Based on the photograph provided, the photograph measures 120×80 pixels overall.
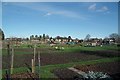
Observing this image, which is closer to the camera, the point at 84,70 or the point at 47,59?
the point at 84,70

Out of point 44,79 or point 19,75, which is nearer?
point 44,79

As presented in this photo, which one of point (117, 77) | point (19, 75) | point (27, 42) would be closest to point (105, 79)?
point (117, 77)

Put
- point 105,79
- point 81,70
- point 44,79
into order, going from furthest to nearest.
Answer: point 81,70 → point 44,79 → point 105,79

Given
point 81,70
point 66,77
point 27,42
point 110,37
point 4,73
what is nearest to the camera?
point 66,77

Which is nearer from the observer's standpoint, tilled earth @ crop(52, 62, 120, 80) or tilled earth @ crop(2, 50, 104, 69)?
tilled earth @ crop(52, 62, 120, 80)

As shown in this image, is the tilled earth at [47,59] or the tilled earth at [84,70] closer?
the tilled earth at [84,70]

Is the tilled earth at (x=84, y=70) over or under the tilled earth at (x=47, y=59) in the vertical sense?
under

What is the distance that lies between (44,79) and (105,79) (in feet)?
11.6

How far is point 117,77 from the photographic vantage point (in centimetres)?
1323

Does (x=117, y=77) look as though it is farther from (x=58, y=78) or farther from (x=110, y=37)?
(x=110, y=37)

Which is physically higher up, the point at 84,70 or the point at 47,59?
the point at 47,59

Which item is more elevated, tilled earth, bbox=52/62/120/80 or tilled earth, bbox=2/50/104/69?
tilled earth, bbox=2/50/104/69

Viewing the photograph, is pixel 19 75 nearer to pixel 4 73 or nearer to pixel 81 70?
pixel 4 73

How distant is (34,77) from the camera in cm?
1344
